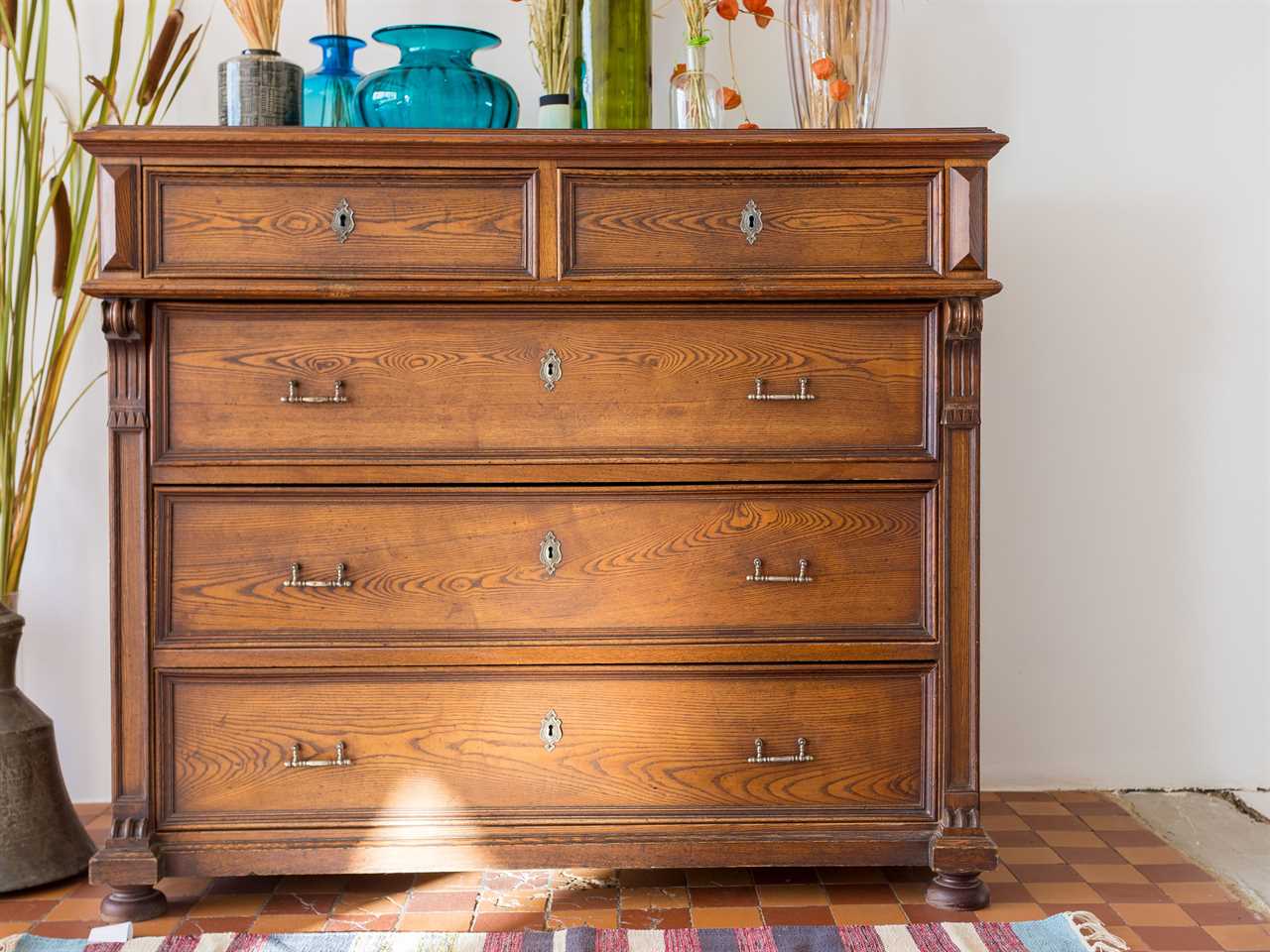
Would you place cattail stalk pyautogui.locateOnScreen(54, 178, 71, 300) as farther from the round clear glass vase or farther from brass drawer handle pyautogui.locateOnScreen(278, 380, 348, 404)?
the round clear glass vase

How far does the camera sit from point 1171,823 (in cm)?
245

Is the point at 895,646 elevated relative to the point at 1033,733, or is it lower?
elevated

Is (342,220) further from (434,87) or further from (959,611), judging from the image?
(959,611)

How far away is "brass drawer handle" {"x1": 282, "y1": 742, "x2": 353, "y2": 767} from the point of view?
1.92m

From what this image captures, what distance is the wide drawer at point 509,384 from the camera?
6.26 feet

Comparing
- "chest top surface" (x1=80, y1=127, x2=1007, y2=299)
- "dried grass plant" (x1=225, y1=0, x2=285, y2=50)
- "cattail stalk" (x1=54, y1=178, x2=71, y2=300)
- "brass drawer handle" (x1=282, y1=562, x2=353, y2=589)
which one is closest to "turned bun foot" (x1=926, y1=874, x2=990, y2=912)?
"chest top surface" (x1=80, y1=127, x2=1007, y2=299)

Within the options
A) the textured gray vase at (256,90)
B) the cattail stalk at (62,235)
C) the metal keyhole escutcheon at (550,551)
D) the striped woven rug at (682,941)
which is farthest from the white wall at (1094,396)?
the metal keyhole escutcheon at (550,551)

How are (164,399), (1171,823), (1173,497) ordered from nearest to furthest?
(164,399) → (1171,823) → (1173,497)

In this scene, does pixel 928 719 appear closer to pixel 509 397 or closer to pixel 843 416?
pixel 843 416

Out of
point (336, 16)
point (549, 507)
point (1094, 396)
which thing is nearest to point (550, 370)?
point (549, 507)

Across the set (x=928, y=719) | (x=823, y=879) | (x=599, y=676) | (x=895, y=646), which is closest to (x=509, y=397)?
(x=599, y=676)

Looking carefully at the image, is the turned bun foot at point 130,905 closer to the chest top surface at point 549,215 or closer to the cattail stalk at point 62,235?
the chest top surface at point 549,215

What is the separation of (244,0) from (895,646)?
1578 mm

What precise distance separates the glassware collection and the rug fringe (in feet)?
4.67
